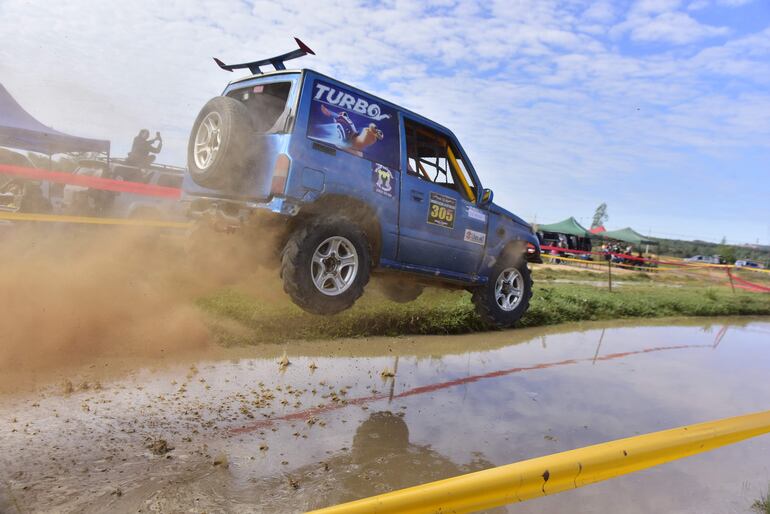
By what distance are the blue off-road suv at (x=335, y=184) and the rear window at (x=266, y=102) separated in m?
0.01

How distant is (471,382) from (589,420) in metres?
1.16

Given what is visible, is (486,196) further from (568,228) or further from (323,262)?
(568,228)

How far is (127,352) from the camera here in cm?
499

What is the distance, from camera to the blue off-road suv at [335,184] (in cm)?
450

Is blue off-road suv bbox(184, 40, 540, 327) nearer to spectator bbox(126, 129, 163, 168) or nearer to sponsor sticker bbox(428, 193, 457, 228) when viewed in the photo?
sponsor sticker bbox(428, 193, 457, 228)

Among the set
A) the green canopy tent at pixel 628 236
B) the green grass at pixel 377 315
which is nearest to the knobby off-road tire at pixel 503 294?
the green grass at pixel 377 315

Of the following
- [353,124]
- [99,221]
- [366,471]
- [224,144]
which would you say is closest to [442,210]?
[353,124]

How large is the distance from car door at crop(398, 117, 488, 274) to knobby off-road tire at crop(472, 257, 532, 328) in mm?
411

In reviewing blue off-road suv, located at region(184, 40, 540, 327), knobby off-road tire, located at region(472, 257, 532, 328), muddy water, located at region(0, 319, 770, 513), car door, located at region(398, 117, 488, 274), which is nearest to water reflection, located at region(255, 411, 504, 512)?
muddy water, located at region(0, 319, 770, 513)

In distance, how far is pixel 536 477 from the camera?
6.98 ft

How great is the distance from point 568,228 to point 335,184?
117 ft

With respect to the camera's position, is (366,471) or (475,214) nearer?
(366,471)

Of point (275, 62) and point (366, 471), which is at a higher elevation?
point (275, 62)

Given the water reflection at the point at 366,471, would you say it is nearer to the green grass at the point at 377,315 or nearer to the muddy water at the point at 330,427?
the muddy water at the point at 330,427
